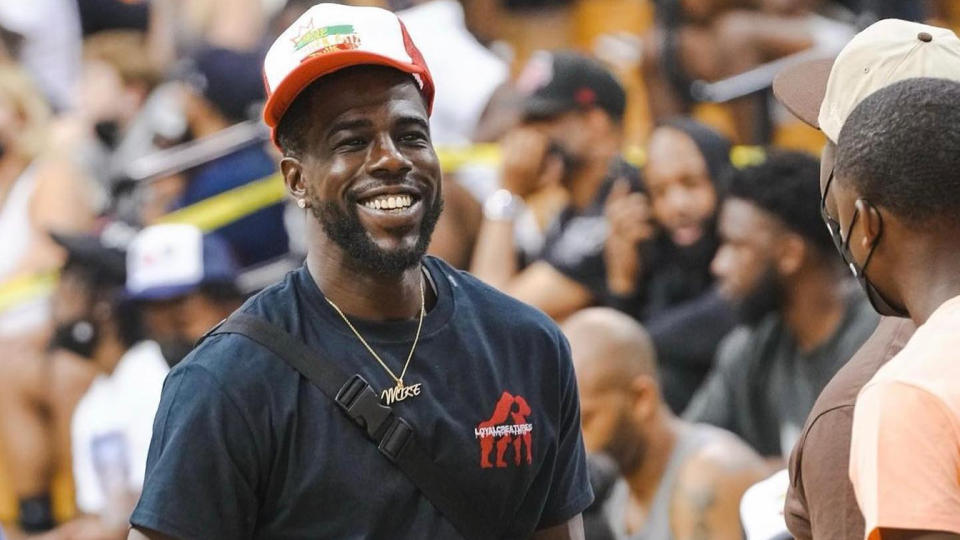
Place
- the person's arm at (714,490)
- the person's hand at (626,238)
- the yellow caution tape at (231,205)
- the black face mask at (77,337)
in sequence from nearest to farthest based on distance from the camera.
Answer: the person's arm at (714,490)
the person's hand at (626,238)
the yellow caution tape at (231,205)
the black face mask at (77,337)

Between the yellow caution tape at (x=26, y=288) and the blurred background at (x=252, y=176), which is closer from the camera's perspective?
the blurred background at (x=252, y=176)

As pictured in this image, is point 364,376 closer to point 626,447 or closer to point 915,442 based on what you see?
point 915,442

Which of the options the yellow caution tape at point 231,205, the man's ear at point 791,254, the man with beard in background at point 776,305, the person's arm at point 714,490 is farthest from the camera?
the yellow caution tape at point 231,205

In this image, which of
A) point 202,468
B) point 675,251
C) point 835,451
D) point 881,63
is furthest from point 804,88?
point 675,251

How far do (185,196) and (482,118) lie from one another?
1.46 metres

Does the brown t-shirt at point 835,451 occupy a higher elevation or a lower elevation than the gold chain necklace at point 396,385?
lower

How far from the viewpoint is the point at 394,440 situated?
2604 millimetres

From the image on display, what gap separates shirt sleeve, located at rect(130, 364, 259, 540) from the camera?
2512 mm

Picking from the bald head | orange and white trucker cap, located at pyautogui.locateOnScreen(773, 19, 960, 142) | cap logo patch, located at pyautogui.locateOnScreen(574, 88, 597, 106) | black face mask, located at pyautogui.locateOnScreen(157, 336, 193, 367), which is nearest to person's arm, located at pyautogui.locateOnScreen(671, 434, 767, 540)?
the bald head

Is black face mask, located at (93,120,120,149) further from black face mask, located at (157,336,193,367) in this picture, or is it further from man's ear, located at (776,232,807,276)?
man's ear, located at (776,232,807,276)

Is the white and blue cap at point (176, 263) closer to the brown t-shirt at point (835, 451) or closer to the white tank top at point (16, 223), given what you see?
the white tank top at point (16, 223)

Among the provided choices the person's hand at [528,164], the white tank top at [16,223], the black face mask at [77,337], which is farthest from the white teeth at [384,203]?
the white tank top at [16,223]

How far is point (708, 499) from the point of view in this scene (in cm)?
518

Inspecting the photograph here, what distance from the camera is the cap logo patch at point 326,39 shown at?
2.67 m
